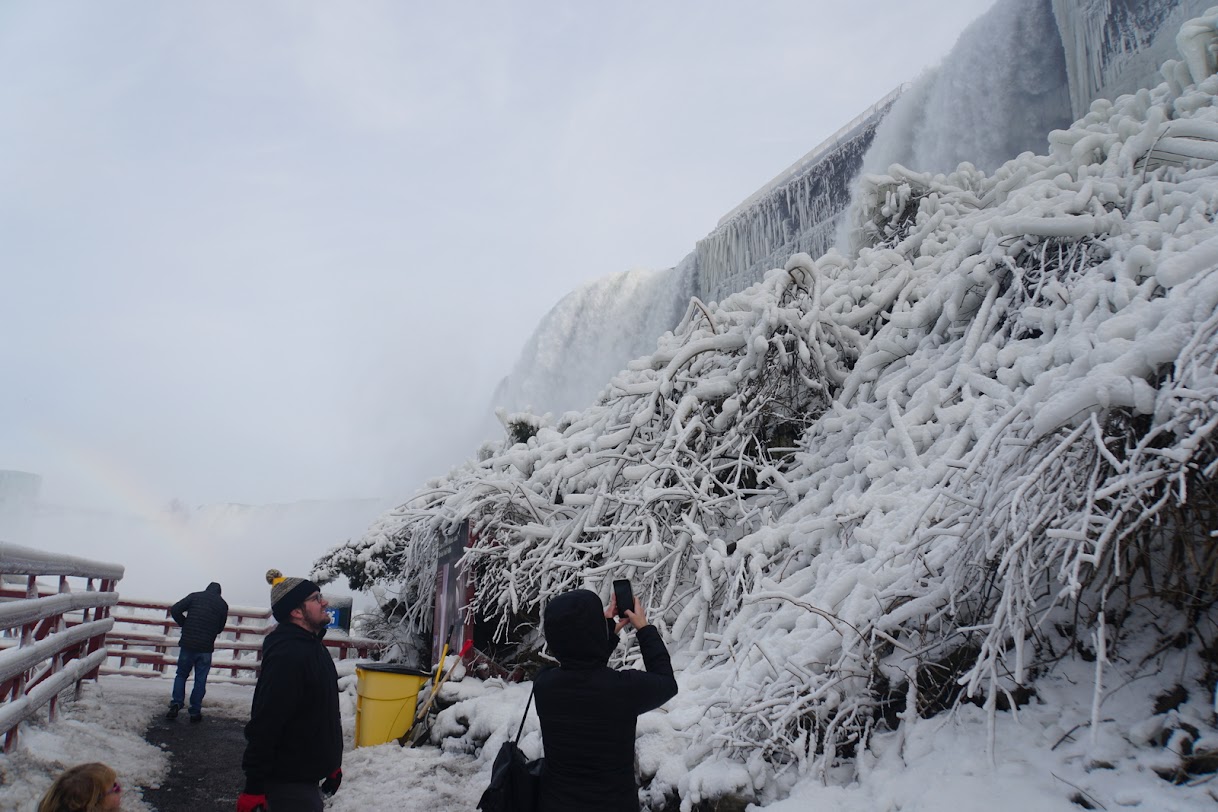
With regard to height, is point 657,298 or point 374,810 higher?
point 657,298

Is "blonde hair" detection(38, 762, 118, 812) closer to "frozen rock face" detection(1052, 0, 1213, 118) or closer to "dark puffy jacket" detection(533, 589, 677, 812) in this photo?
"dark puffy jacket" detection(533, 589, 677, 812)

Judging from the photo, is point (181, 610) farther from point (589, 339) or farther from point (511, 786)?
point (589, 339)

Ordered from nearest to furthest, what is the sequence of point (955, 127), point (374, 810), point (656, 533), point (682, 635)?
point (374, 810), point (682, 635), point (656, 533), point (955, 127)

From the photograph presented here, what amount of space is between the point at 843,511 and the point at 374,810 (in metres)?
3.49

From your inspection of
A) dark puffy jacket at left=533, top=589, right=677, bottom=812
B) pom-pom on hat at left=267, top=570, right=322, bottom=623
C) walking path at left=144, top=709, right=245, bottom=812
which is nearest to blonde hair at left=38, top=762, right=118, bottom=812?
pom-pom on hat at left=267, top=570, right=322, bottom=623

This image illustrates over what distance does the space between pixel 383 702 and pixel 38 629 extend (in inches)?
101

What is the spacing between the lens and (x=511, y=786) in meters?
2.45

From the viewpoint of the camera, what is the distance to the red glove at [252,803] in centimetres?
289

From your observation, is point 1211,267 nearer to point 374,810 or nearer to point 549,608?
point 549,608

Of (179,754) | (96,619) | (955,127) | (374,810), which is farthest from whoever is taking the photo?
(955,127)

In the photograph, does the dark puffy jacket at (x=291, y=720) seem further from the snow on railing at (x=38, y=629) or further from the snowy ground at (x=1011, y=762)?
the snow on railing at (x=38, y=629)

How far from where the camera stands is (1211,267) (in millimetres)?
2932

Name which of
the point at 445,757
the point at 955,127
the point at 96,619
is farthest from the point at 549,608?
the point at 955,127

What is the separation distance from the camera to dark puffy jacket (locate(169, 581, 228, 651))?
7531 millimetres
